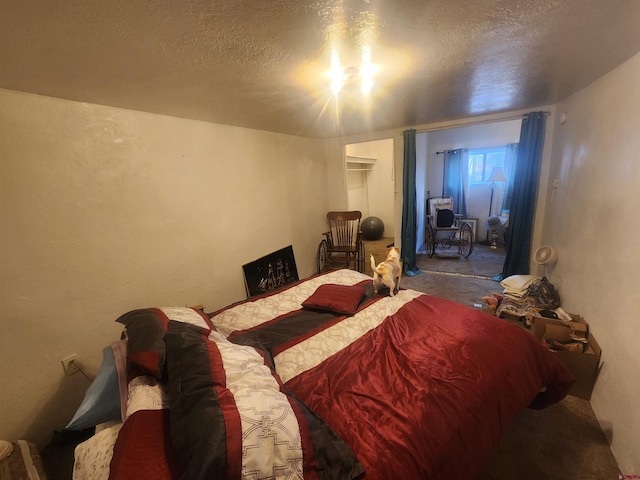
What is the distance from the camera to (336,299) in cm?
193

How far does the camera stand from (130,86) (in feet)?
5.02

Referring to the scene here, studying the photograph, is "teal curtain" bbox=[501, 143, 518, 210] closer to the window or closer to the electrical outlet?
the window

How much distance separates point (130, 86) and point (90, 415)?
170 centimetres

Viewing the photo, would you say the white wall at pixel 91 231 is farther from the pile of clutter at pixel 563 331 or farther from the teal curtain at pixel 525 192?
the teal curtain at pixel 525 192

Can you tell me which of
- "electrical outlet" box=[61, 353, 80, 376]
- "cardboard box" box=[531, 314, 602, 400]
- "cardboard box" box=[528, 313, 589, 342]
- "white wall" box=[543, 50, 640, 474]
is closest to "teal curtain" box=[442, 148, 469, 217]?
"white wall" box=[543, 50, 640, 474]

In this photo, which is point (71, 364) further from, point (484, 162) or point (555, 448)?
point (484, 162)

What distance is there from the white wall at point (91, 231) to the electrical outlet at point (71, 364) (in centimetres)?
3

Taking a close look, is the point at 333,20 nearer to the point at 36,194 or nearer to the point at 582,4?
the point at 582,4

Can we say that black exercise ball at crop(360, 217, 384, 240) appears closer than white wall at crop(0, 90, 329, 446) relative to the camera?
No

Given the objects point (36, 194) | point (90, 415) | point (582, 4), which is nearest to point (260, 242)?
point (36, 194)

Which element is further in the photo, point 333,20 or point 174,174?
point 174,174

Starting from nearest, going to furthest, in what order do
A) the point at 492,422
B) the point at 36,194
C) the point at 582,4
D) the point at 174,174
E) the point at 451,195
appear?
the point at 582,4
the point at 492,422
the point at 36,194
the point at 174,174
the point at 451,195

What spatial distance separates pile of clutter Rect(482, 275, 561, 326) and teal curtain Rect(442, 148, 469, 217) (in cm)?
297

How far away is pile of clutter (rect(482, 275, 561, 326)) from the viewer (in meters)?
2.36
